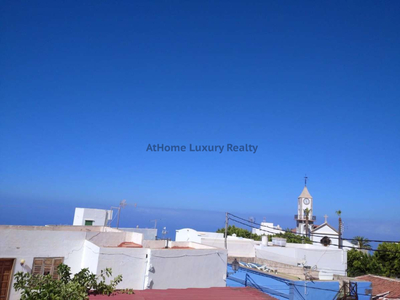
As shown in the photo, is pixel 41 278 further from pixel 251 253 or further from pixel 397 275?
pixel 397 275

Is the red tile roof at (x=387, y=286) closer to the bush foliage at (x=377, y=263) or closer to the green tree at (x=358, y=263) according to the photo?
the bush foliage at (x=377, y=263)

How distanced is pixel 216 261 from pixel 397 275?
969 inches

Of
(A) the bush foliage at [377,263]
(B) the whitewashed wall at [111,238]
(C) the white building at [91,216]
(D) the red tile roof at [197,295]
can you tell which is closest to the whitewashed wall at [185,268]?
(B) the whitewashed wall at [111,238]

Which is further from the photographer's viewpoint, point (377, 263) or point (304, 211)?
point (304, 211)

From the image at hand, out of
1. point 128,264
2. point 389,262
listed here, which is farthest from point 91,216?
point 389,262

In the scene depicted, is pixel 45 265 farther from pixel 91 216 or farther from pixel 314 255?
pixel 314 255

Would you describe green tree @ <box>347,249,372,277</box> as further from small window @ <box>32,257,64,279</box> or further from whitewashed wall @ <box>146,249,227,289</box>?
small window @ <box>32,257,64,279</box>

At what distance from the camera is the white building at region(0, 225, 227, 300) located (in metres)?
12.2

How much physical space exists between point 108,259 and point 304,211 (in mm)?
49905

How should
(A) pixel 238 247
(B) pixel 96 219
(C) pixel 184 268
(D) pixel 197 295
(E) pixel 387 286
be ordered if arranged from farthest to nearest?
1. (B) pixel 96 219
2. (A) pixel 238 247
3. (E) pixel 387 286
4. (C) pixel 184 268
5. (D) pixel 197 295

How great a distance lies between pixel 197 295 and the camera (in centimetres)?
720

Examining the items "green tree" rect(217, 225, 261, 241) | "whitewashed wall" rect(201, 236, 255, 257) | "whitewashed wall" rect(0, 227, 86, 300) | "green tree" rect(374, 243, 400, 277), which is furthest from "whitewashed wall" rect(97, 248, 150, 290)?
"green tree" rect(217, 225, 261, 241)

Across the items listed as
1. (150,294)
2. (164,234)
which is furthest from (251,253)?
(150,294)

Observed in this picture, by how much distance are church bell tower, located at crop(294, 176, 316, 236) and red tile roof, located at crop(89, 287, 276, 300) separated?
5078 cm
